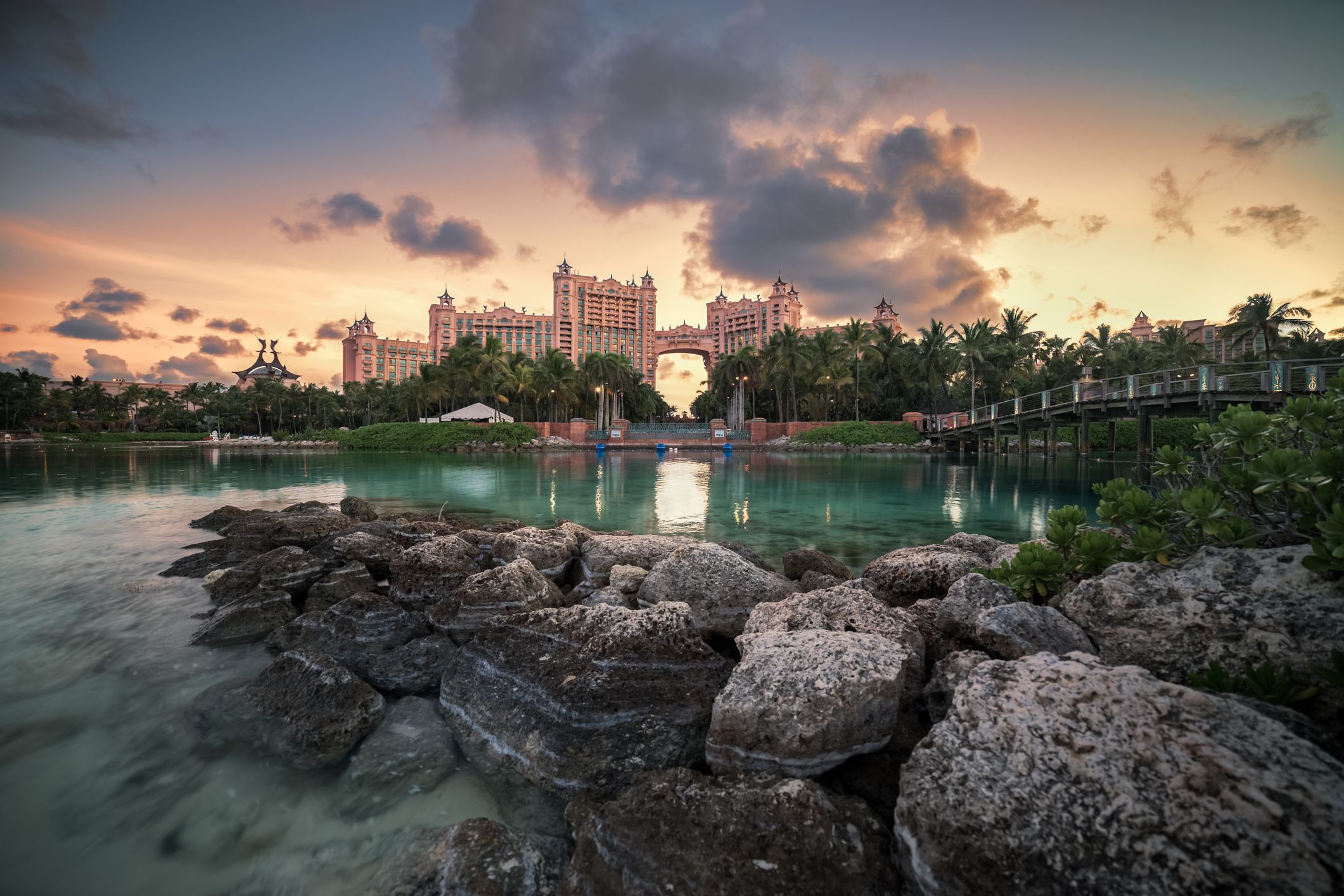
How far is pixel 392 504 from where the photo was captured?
1662 centimetres

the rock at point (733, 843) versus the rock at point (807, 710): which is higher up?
the rock at point (807, 710)

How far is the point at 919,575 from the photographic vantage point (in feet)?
17.9

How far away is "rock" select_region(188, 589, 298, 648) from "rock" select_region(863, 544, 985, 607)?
6300 millimetres

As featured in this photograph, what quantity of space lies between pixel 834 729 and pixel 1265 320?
6337 centimetres

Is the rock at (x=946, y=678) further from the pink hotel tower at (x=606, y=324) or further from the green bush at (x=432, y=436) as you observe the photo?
the pink hotel tower at (x=606, y=324)

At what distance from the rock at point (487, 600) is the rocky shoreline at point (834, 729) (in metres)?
0.02

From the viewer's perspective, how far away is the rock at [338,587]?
6262 millimetres

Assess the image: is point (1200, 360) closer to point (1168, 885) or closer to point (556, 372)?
point (556, 372)

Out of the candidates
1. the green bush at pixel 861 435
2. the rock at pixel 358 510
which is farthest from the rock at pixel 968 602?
the green bush at pixel 861 435

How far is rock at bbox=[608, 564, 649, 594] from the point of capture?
6.06 m

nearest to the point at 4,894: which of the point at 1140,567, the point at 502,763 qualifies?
the point at 502,763

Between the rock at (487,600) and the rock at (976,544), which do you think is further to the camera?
the rock at (976,544)

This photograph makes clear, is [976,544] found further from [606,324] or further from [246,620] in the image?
[606,324]

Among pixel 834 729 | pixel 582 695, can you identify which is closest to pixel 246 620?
pixel 582 695
